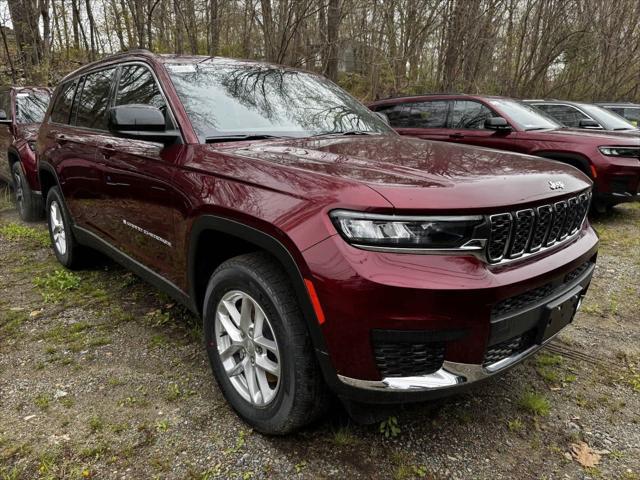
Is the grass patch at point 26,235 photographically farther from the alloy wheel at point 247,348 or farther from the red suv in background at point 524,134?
the red suv in background at point 524,134

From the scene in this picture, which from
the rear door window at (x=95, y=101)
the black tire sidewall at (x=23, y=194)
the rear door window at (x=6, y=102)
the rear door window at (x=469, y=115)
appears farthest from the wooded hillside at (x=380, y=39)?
the rear door window at (x=95, y=101)

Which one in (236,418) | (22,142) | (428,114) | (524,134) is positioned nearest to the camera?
(236,418)

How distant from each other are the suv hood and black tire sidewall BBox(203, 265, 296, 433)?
55 cm

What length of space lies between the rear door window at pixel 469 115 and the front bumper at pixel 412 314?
5777 millimetres

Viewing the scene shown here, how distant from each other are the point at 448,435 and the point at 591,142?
5.40 m

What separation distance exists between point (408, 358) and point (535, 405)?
1097 millimetres

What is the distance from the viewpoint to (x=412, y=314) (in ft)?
5.50

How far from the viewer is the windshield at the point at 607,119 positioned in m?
8.01

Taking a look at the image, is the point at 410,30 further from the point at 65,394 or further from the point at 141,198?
the point at 65,394

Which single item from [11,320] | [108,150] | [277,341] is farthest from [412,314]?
[11,320]

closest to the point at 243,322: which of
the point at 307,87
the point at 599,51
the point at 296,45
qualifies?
the point at 307,87

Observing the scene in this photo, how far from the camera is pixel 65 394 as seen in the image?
8.44 feet

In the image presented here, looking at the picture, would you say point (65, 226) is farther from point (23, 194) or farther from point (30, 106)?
point (30, 106)

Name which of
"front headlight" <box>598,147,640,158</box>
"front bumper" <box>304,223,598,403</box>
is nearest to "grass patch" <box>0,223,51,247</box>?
"front bumper" <box>304,223,598,403</box>
